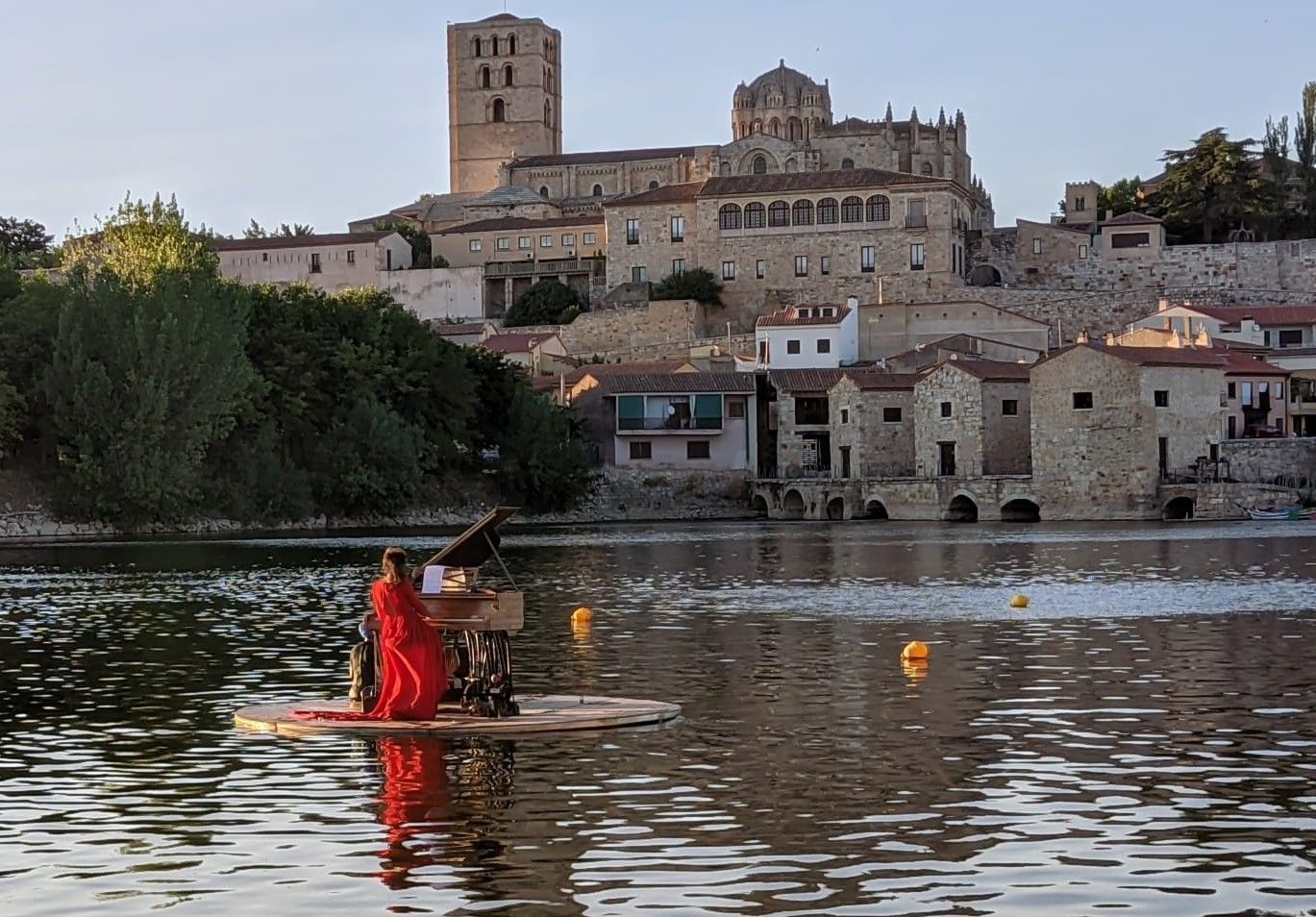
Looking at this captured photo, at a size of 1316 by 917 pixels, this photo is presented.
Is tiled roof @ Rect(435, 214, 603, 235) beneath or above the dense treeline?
above

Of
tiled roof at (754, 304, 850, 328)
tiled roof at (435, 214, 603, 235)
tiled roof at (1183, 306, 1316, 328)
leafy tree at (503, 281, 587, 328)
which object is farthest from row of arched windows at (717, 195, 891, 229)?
tiled roof at (1183, 306, 1316, 328)

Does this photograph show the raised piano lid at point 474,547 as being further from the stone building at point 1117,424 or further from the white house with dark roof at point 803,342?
the white house with dark roof at point 803,342

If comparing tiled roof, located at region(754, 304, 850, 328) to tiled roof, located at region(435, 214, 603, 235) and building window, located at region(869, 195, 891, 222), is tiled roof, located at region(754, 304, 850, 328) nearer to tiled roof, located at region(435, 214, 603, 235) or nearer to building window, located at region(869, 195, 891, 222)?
building window, located at region(869, 195, 891, 222)

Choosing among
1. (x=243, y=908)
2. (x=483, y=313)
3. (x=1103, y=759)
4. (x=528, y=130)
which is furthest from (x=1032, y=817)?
(x=528, y=130)

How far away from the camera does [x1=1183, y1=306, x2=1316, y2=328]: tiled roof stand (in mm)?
85938

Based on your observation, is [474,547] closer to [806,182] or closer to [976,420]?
[976,420]

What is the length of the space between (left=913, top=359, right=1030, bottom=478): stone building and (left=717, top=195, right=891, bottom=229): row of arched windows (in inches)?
1429

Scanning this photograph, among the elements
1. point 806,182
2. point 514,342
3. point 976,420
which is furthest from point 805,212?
point 976,420

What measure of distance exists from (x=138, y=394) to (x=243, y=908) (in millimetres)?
52180

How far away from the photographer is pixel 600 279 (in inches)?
4459

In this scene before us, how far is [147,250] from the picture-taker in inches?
2532

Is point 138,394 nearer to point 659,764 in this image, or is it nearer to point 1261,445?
point 1261,445

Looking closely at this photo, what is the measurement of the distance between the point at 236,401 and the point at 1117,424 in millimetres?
28266

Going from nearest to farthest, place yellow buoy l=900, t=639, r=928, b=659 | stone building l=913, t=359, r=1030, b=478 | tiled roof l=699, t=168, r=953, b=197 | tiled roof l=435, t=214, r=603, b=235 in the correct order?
yellow buoy l=900, t=639, r=928, b=659 → stone building l=913, t=359, r=1030, b=478 → tiled roof l=699, t=168, r=953, b=197 → tiled roof l=435, t=214, r=603, b=235
